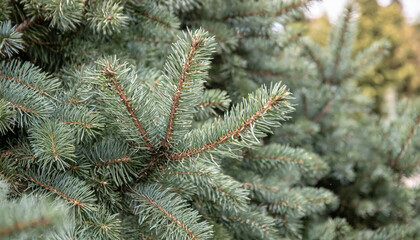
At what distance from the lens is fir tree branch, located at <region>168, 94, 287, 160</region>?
378 mm

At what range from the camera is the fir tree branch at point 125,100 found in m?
0.38

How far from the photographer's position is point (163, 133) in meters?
0.44

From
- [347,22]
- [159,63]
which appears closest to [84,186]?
[159,63]

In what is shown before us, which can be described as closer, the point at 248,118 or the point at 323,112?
the point at 248,118

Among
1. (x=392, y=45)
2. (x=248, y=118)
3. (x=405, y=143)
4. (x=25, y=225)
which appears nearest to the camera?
(x=25, y=225)

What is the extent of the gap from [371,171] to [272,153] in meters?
0.59

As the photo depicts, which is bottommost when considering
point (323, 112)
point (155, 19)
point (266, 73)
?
point (323, 112)

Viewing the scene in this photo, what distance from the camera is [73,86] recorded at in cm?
58

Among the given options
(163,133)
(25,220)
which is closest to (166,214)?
(163,133)

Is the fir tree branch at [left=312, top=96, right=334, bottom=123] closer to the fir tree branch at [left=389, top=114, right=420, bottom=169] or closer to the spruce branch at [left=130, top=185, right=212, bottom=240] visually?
the fir tree branch at [left=389, top=114, right=420, bottom=169]

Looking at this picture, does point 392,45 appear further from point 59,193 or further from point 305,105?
point 59,193

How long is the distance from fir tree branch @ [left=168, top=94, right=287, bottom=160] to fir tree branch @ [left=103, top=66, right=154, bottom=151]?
42 millimetres

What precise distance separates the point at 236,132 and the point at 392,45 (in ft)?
21.1

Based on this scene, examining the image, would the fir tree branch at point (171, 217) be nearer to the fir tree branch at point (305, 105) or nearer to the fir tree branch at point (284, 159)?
the fir tree branch at point (284, 159)
